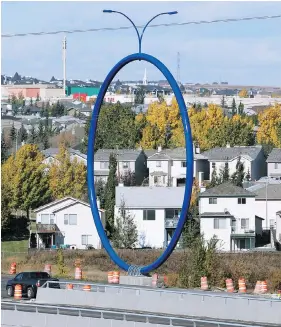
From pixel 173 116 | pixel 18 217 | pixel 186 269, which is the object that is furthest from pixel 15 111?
pixel 186 269

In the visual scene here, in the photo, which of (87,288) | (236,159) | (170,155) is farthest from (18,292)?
(236,159)

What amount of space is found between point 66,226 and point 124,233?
5133mm

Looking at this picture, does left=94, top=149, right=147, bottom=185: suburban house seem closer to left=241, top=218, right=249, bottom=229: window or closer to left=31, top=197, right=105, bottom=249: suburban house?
left=31, top=197, right=105, bottom=249: suburban house

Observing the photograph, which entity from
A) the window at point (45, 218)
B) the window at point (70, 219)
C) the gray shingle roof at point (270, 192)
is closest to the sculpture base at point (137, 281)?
the window at point (70, 219)

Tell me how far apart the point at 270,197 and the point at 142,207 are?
840 cm

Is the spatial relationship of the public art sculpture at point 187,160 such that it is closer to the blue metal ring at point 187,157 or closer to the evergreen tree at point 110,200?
the blue metal ring at point 187,157

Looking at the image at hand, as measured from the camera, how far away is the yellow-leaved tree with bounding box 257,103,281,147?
3884 inches

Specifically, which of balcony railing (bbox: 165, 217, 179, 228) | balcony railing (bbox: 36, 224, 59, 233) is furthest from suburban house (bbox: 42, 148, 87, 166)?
balcony railing (bbox: 165, 217, 179, 228)

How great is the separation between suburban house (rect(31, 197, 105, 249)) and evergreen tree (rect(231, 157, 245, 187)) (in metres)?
11.3

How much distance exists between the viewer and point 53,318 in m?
24.9

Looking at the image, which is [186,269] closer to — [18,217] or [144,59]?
[144,59]

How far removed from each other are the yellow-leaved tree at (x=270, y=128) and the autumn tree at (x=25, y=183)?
3160 cm

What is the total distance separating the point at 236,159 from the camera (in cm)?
7688

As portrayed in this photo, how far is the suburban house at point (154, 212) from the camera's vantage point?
5747cm
